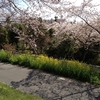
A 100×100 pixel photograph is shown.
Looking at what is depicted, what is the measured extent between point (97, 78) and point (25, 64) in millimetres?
4752

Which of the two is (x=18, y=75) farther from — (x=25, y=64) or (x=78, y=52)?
(x=78, y=52)

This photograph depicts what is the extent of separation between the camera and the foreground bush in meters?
8.30

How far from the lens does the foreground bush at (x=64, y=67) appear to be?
8305 mm

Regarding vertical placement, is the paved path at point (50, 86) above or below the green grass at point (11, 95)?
below

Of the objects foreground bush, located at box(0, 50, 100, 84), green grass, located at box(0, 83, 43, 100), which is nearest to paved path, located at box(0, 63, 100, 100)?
foreground bush, located at box(0, 50, 100, 84)

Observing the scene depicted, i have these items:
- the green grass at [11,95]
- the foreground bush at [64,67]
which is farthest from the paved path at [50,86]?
the green grass at [11,95]

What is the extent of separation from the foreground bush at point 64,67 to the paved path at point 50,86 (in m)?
0.43

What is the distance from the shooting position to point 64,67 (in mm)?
9375

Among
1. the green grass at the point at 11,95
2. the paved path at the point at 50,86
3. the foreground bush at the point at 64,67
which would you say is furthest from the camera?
the foreground bush at the point at 64,67

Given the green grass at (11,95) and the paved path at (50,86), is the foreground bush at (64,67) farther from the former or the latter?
the green grass at (11,95)

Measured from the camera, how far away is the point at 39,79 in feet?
27.6

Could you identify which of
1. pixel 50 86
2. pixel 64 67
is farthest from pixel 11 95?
pixel 64 67

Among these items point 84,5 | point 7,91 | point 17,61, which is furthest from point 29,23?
point 84,5

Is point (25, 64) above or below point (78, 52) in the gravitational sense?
above
